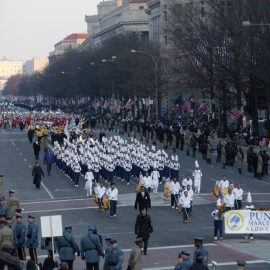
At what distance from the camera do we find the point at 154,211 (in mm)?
33656

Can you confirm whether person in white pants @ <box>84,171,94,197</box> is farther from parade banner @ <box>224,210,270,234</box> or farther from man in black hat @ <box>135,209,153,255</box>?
man in black hat @ <box>135,209,153,255</box>

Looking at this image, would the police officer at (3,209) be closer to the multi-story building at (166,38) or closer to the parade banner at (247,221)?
the parade banner at (247,221)

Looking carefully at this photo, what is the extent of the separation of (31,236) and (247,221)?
628 centimetres

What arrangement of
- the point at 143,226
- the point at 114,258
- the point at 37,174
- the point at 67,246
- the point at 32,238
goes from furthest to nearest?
1. the point at 37,174
2. the point at 143,226
3. the point at 32,238
4. the point at 67,246
5. the point at 114,258

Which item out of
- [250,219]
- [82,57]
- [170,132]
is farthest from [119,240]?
[82,57]

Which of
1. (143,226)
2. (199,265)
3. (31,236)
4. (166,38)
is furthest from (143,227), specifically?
(166,38)

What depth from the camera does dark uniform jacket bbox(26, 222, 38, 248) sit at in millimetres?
22641

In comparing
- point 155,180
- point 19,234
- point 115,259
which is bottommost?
point 115,259

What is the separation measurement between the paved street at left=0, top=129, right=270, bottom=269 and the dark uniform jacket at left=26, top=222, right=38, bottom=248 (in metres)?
1.64

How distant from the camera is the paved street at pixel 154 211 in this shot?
83.7 feet

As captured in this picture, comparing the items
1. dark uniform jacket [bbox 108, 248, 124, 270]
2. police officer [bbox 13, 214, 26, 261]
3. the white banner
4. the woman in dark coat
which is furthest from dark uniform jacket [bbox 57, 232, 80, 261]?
the woman in dark coat

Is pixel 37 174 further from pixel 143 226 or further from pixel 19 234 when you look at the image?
pixel 19 234

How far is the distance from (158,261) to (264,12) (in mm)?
36898

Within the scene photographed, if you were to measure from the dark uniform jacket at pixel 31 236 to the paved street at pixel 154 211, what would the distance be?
1.64 meters
